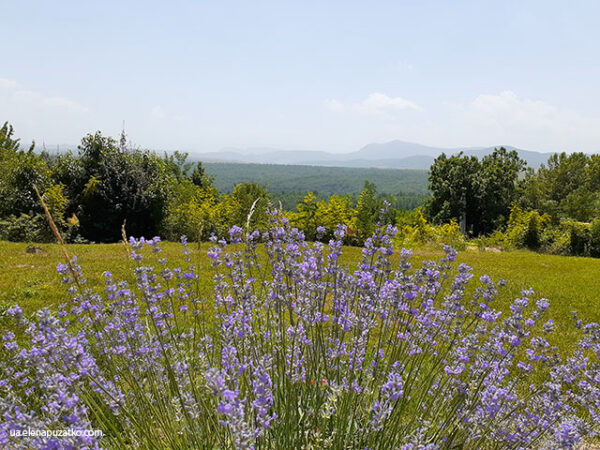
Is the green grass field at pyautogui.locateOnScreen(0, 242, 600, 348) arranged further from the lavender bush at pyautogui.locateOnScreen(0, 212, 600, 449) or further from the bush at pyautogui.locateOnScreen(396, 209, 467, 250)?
the bush at pyautogui.locateOnScreen(396, 209, 467, 250)

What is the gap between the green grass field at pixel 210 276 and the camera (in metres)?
6.80

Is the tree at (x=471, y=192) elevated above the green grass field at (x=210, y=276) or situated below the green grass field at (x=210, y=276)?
above

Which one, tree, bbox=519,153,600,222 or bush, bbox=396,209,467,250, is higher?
tree, bbox=519,153,600,222

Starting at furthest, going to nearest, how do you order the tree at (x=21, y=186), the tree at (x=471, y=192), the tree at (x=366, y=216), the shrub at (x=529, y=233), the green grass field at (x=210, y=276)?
the tree at (x=471, y=192) → the shrub at (x=529, y=233) → the tree at (x=366, y=216) → the tree at (x=21, y=186) → the green grass field at (x=210, y=276)

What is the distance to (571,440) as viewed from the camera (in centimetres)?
169

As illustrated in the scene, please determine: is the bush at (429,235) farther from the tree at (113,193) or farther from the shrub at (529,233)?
the tree at (113,193)

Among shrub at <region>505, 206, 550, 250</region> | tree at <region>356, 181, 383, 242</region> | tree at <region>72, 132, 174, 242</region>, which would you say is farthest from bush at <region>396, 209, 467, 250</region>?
tree at <region>72, 132, 174, 242</region>

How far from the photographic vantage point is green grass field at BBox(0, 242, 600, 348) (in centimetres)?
680

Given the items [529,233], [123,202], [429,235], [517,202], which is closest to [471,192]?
[517,202]

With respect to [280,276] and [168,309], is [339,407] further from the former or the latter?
[168,309]

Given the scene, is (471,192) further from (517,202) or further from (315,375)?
(315,375)

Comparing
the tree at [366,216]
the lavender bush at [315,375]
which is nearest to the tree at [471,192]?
the tree at [366,216]

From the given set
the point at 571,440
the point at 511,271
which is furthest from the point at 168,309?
the point at 511,271

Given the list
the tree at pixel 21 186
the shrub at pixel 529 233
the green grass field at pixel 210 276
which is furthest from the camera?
the shrub at pixel 529 233
